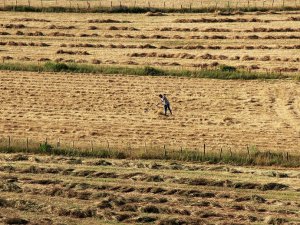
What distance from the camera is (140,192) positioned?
1266 inches

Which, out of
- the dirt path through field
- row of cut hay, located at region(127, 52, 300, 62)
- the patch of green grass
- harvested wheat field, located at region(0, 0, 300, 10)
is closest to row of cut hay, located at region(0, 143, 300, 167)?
the dirt path through field

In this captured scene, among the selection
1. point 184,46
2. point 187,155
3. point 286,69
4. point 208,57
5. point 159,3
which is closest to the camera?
point 187,155

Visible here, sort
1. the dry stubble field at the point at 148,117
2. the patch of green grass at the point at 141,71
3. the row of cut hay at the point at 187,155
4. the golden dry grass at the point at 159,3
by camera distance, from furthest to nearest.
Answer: the golden dry grass at the point at 159,3
the patch of green grass at the point at 141,71
the row of cut hay at the point at 187,155
the dry stubble field at the point at 148,117

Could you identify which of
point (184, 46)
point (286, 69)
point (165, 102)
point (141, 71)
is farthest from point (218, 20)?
point (165, 102)

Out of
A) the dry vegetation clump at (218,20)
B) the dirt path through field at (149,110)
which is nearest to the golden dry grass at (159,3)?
the dry vegetation clump at (218,20)

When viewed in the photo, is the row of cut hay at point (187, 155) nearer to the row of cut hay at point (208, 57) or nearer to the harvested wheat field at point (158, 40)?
the harvested wheat field at point (158, 40)

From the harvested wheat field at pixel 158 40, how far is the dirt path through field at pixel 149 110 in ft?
11.6

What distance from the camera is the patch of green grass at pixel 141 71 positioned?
49344 millimetres

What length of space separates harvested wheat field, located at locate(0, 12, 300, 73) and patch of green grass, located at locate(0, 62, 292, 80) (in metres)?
1.12

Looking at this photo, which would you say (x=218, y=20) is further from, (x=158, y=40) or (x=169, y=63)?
(x=169, y=63)

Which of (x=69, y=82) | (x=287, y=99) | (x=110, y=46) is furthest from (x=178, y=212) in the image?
(x=110, y=46)

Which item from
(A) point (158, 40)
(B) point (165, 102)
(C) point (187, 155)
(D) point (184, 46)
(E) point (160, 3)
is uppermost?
(E) point (160, 3)

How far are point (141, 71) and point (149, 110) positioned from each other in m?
6.19

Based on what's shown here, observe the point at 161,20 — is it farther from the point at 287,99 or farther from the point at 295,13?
the point at 287,99
